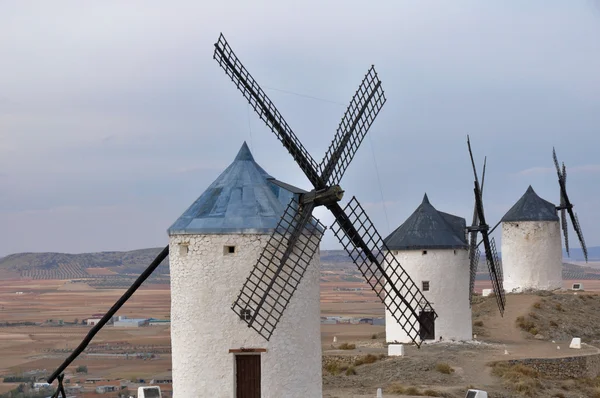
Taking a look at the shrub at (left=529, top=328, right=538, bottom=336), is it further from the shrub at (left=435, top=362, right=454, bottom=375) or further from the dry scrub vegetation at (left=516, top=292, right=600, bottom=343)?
the shrub at (left=435, top=362, right=454, bottom=375)

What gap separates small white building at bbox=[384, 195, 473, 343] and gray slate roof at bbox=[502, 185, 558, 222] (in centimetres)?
1193

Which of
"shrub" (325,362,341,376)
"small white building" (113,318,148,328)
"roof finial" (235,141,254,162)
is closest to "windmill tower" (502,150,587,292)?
"shrub" (325,362,341,376)

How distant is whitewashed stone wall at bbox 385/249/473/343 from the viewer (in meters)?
35.2

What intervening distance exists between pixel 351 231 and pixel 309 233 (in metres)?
1.21

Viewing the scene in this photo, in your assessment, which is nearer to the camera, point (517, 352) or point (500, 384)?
point (500, 384)

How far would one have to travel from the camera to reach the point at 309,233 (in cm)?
2048

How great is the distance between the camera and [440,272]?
116 feet

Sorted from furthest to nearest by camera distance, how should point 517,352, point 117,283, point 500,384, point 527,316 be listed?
point 117,283 → point 527,316 → point 517,352 → point 500,384

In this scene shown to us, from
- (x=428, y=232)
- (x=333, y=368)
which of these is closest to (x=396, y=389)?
(x=333, y=368)

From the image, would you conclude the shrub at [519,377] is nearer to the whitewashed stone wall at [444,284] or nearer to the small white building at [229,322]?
the whitewashed stone wall at [444,284]

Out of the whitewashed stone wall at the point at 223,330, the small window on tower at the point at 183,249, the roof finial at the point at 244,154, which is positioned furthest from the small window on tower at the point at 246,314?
the roof finial at the point at 244,154

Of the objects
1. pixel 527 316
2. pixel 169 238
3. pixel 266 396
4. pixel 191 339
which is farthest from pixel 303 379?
pixel 527 316

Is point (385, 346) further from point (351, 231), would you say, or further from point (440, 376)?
point (351, 231)

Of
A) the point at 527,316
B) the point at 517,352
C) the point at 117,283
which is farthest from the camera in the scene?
the point at 117,283
